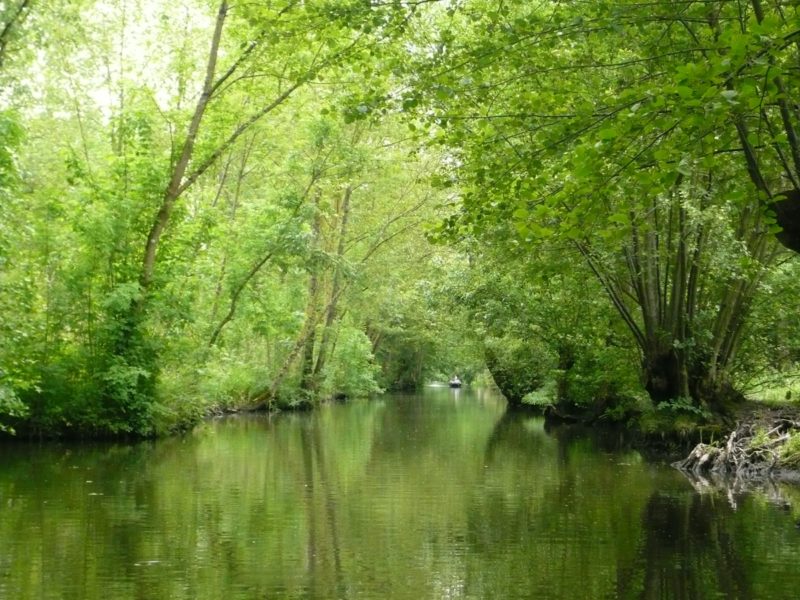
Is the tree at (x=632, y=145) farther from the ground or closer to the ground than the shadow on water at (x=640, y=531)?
farther from the ground

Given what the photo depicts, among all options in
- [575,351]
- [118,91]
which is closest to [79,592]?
[118,91]

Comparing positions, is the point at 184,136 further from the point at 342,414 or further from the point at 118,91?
the point at 342,414

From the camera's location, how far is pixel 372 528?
1016 centimetres

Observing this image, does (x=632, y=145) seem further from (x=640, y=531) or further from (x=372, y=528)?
(x=372, y=528)

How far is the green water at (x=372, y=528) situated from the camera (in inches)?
295

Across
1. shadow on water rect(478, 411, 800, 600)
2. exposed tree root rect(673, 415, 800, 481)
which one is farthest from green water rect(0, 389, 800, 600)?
exposed tree root rect(673, 415, 800, 481)

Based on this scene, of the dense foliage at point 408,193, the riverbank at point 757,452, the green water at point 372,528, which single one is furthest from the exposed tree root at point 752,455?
the dense foliage at point 408,193

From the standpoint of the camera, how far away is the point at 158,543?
29.5 feet

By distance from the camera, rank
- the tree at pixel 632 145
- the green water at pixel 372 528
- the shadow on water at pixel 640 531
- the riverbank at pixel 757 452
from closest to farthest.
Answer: the tree at pixel 632 145 → the green water at pixel 372 528 → the shadow on water at pixel 640 531 → the riverbank at pixel 757 452

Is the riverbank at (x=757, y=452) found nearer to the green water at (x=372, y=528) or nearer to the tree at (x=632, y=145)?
the green water at (x=372, y=528)

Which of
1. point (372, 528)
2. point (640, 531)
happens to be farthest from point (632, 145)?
point (372, 528)

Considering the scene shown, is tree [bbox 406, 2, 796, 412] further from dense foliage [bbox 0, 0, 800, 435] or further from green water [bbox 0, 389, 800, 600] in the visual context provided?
green water [bbox 0, 389, 800, 600]

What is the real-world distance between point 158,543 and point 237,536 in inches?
34.3

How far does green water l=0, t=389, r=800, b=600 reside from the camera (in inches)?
295
